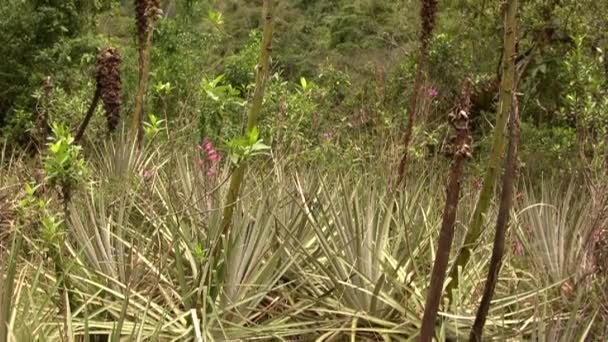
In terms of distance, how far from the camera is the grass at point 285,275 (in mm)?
3156

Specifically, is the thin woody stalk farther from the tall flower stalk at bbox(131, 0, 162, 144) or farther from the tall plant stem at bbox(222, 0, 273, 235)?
the tall flower stalk at bbox(131, 0, 162, 144)

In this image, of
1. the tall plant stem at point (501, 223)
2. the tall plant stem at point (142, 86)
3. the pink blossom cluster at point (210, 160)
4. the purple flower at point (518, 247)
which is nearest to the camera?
the tall plant stem at point (501, 223)

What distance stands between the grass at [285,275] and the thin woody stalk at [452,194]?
0.49 metres

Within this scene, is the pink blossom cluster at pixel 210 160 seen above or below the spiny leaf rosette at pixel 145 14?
below

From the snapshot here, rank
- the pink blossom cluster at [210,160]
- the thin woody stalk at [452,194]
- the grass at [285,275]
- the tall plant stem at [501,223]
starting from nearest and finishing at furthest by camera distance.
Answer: the thin woody stalk at [452,194] → the tall plant stem at [501,223] → the grass at [285,275] → the pink blossom cluster at [210,160]

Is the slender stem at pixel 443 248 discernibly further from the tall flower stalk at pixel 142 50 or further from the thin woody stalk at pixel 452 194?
the tall flower stalk at pixel 142 50

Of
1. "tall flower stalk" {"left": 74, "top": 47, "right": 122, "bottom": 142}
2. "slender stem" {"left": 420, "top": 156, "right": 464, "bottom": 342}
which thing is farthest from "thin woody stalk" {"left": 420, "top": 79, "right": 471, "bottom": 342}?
"tall flower stalk" {"left": 74, "top": 47, "right": 122, "bottom": 142}

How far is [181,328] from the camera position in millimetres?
3268

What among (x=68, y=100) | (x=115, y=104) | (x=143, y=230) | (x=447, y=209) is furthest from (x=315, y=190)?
(x=68, y=100)

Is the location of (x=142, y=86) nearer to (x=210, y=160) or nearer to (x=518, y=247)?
(x=210, y=160)

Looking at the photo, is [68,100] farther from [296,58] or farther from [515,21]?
[296,58]

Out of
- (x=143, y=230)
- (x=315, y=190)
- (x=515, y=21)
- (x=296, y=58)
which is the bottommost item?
(x=296, y=58)

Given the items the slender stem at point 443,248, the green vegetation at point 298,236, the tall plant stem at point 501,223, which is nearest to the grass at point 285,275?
the green vegetation at point 298,236

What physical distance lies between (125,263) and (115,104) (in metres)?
2.30
